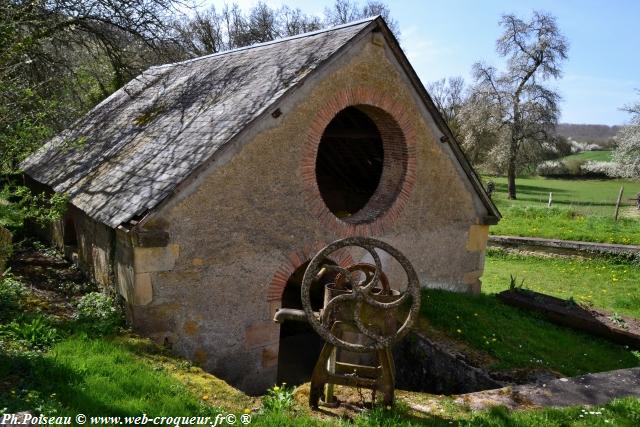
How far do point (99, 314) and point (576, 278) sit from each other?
12153 mm

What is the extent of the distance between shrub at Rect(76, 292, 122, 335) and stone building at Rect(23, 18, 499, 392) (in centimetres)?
26

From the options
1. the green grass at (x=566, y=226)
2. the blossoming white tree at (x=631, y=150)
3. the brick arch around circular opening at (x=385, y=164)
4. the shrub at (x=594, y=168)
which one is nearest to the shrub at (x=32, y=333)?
the brick arch around circular opening at (x=385, y=164)

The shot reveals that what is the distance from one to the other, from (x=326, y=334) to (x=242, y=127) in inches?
124

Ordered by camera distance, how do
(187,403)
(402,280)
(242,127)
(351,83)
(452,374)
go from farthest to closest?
(402,280) → (351,83) → (452,374) → (242,127) → (187,403)

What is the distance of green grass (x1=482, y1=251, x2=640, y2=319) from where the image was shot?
11484 millimetres

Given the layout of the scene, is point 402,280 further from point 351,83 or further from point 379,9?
point 379,9

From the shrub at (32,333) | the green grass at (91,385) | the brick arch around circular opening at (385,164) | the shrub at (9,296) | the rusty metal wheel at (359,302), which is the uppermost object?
the brick arch around circular opening at (385,164)

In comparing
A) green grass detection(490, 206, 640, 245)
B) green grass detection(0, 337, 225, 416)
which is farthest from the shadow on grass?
green grass detection(490, 206, 640, 245)

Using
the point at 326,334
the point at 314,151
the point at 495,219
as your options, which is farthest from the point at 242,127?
the point at 495,219

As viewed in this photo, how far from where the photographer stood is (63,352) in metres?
5.28

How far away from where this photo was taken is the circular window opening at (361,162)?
845 cm

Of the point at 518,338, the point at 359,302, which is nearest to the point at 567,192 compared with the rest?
the point at 518,338

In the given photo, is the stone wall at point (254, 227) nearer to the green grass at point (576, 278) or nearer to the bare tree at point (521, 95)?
the green grass at point (576, 278)

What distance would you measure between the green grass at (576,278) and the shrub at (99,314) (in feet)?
28.1
